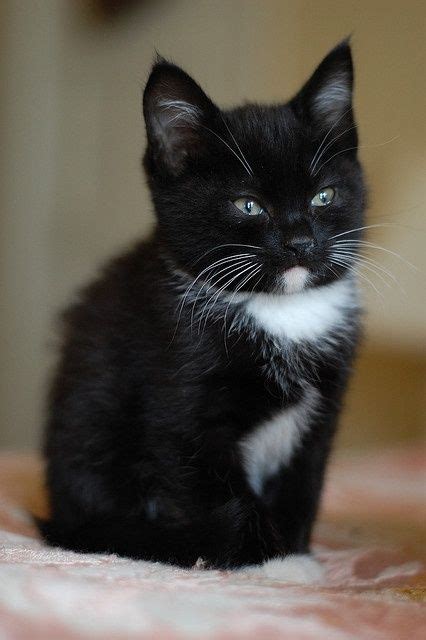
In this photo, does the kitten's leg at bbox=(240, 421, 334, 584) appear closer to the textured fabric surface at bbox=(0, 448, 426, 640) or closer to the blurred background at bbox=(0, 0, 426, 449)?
the textured fabric surface at bbox=(0, 448, 426, 640)

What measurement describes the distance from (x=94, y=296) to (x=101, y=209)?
1.91m

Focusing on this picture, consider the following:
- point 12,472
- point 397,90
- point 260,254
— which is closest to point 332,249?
point 260,254

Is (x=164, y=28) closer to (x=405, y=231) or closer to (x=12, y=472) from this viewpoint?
(x=405, y=231)

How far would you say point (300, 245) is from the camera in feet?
4.01

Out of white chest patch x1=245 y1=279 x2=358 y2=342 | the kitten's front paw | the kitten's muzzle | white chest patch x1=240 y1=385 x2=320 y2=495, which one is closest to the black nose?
the kitten's muzzle

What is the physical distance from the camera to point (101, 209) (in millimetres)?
3336

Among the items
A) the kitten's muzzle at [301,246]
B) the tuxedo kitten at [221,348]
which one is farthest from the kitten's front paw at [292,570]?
the kitten's muzzle at [301,246]

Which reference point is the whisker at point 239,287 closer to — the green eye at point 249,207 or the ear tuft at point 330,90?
the green eye at point 249,207

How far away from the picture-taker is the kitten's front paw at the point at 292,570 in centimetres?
119

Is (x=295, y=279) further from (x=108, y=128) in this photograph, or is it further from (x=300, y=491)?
(x=108, y=128)

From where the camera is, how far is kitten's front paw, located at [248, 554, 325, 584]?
1.19 m

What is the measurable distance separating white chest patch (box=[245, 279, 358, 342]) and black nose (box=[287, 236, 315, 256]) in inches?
4.3

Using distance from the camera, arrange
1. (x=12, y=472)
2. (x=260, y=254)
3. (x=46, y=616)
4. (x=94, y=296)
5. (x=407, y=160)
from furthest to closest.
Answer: (x=407, y=160) < (x=12, y=472) < (x=94, y=296) < (x=260, y=254) < (x=46, y=616)

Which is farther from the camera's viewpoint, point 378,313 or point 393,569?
point 378,313
